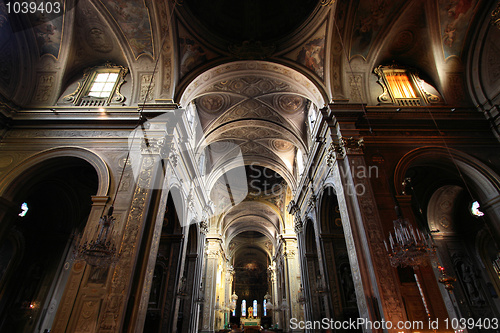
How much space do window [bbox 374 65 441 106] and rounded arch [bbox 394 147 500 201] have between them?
6.38 feet

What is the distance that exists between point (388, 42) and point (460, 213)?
7.08 m

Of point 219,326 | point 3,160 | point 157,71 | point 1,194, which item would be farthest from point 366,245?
point 219,326

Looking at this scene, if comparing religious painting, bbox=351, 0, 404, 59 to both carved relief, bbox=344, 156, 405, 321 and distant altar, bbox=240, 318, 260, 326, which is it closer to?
carved relief, bbox=344, 156, 405, 321

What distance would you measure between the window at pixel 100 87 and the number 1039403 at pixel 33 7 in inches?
77.8

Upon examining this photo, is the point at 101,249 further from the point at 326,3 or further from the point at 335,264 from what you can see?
the point at 326,3

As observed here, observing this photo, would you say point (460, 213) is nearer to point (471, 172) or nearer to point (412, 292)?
point (471, 172)

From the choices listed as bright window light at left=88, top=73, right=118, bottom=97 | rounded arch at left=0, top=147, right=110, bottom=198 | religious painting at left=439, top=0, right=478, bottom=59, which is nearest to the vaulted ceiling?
religious painting at left=439, top=0, right=478, bottom=59

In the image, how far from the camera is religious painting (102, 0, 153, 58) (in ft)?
26.5

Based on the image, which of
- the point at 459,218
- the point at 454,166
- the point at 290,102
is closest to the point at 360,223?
the point at 454,166

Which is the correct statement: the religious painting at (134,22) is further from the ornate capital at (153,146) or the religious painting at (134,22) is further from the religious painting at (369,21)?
the religious painting at (369,21)

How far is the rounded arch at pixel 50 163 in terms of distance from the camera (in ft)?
22.1

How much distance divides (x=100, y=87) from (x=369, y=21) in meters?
9.63

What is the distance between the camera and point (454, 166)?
297 inches

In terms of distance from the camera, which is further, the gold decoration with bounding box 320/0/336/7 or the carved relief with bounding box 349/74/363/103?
the carved relief with bounding box 349/74/363/103
